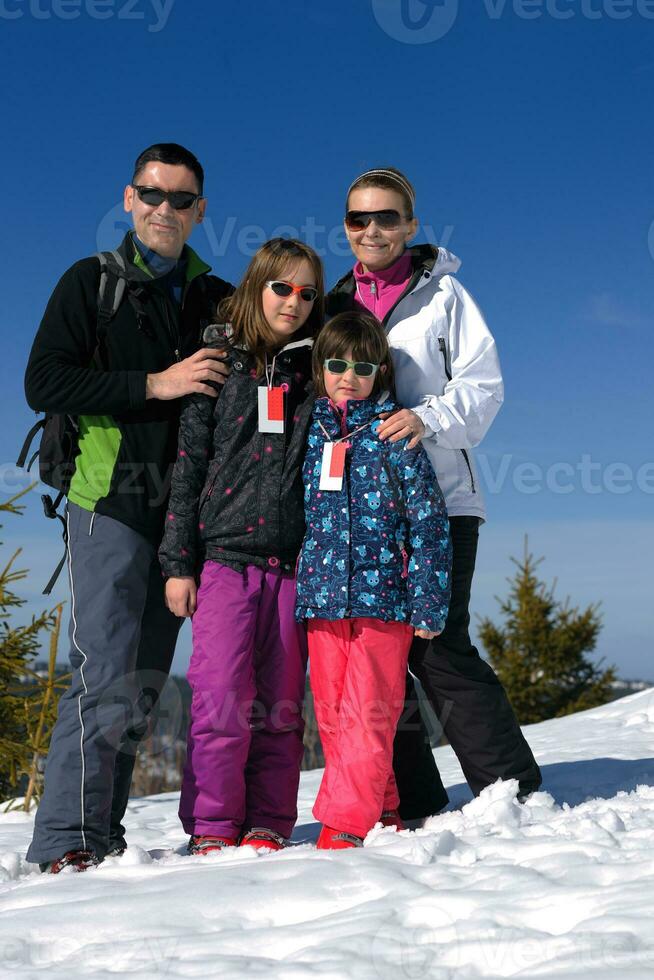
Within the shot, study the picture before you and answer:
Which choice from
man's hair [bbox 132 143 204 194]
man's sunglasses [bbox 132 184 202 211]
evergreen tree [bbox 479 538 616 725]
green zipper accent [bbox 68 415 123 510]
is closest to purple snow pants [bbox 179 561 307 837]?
green zipper accent [bbox 68 415 123 510]

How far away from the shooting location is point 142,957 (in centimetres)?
276

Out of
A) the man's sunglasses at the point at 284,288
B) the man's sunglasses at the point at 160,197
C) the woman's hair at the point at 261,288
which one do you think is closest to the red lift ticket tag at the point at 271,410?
the woman's hair at the point at 261,288

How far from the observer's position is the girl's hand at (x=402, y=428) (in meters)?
3.84

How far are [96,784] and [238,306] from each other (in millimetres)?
2102

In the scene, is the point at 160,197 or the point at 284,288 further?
the point at 160,197

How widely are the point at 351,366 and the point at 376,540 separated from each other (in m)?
0.73

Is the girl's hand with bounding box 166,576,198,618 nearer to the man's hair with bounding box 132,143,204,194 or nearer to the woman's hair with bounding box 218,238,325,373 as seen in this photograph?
the woman's hair with bounding box 218,238,325,373

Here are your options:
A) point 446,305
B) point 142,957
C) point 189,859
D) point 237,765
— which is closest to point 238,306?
point 446,305

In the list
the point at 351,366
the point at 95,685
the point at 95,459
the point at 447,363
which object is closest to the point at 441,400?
the point at 447,363

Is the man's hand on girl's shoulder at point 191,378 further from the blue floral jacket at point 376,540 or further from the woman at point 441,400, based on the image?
the woman at point 441,400

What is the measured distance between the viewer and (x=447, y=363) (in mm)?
4262

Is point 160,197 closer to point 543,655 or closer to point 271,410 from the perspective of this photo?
point 271,410

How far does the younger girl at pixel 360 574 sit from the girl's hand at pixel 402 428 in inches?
2.0

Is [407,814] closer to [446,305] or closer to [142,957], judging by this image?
[142,957]
